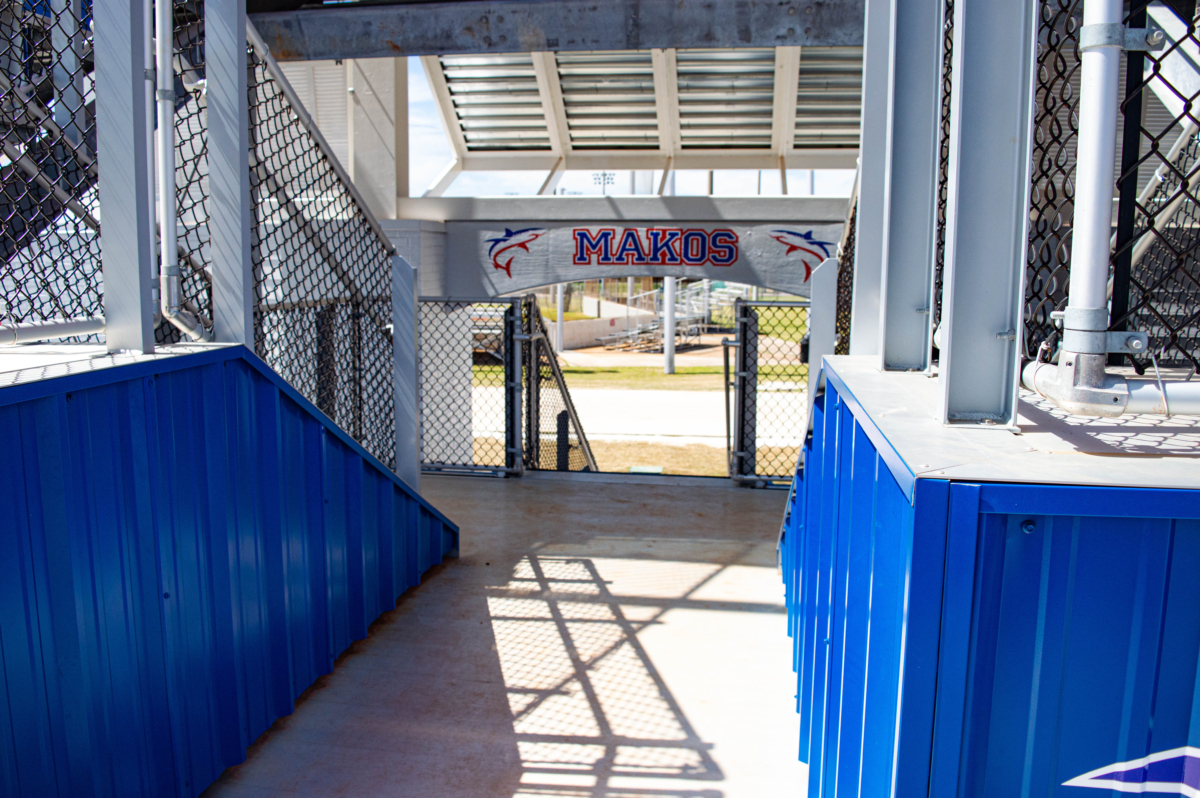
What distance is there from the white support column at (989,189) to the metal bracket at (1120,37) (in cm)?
18

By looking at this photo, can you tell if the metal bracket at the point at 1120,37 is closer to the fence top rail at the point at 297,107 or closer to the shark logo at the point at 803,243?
the fence top rail at the point at 297,107

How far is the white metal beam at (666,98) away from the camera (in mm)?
10095

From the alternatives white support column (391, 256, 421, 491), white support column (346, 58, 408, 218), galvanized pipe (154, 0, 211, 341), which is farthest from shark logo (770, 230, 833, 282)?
galvanized pipe (154, 0, 211, 341)

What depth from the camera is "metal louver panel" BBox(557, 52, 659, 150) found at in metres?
10.4

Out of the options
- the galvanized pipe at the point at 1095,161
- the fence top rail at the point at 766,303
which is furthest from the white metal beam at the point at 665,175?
the galvanized pipe at the point at 1095,161

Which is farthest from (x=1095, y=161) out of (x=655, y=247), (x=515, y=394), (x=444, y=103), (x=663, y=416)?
(x=663, y=416)

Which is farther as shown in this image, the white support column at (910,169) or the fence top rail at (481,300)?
the fence top rail at (481,300)

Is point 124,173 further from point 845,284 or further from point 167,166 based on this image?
point 845,284

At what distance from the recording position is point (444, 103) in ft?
36.0

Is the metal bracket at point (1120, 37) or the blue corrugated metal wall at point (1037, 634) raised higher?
the metal bracket at point (1120, 37)

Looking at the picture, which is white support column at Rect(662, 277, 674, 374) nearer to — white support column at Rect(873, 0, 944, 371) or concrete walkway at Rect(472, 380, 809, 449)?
concrete walkway at Rect(472, 380, 809, 449)

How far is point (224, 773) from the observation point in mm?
3301

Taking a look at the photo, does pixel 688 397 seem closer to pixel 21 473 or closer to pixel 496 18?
pixel 496 18

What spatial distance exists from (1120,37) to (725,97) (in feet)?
31.5
